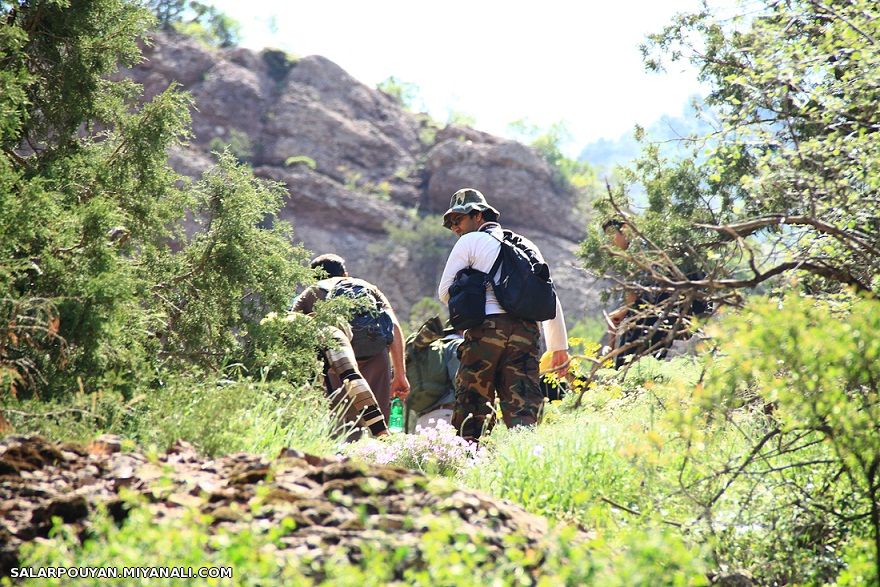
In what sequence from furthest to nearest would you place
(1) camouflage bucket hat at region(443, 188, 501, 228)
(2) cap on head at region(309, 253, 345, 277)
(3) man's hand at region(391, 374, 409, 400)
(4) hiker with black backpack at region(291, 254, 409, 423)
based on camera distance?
(3) man's hand at region(391, 374, 409, 400) < (2) cap on head at region(309, 253, 345, 277) < (4) hiker with black backpack at region(291, 254, 409, 423) < (1) camouflage bucket hat at region(443, 188, 501, 228)

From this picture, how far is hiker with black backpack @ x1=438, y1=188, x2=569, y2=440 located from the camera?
23.1 feet

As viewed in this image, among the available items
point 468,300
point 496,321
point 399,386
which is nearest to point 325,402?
point 468,300

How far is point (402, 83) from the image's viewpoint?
41.8m

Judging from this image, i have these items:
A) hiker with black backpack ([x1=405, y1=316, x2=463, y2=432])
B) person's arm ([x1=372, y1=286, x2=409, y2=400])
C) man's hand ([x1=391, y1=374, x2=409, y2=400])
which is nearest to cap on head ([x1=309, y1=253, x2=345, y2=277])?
person's arm ([x1=372, y1=286, x2=409, y2=400])

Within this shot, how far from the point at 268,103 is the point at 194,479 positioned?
32964 mm

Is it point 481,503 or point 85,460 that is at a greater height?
point 481,503

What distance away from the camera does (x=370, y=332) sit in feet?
27.0

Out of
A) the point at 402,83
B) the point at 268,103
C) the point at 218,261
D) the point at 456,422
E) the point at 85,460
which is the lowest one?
the point at 85,460

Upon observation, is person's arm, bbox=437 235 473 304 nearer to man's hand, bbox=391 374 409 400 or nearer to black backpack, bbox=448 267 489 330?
black backpack, bbox=448 267 489 330

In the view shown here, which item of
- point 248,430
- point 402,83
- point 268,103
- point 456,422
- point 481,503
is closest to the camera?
point 481,503

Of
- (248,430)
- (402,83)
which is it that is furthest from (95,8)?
(402,83)

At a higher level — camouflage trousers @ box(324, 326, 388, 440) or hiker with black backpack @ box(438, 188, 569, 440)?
hiker with black backpack @ box(438, 188, 569, 440)

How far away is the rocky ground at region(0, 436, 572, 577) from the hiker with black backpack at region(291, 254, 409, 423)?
367 centimetres

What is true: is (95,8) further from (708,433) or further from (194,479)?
(708,433)
